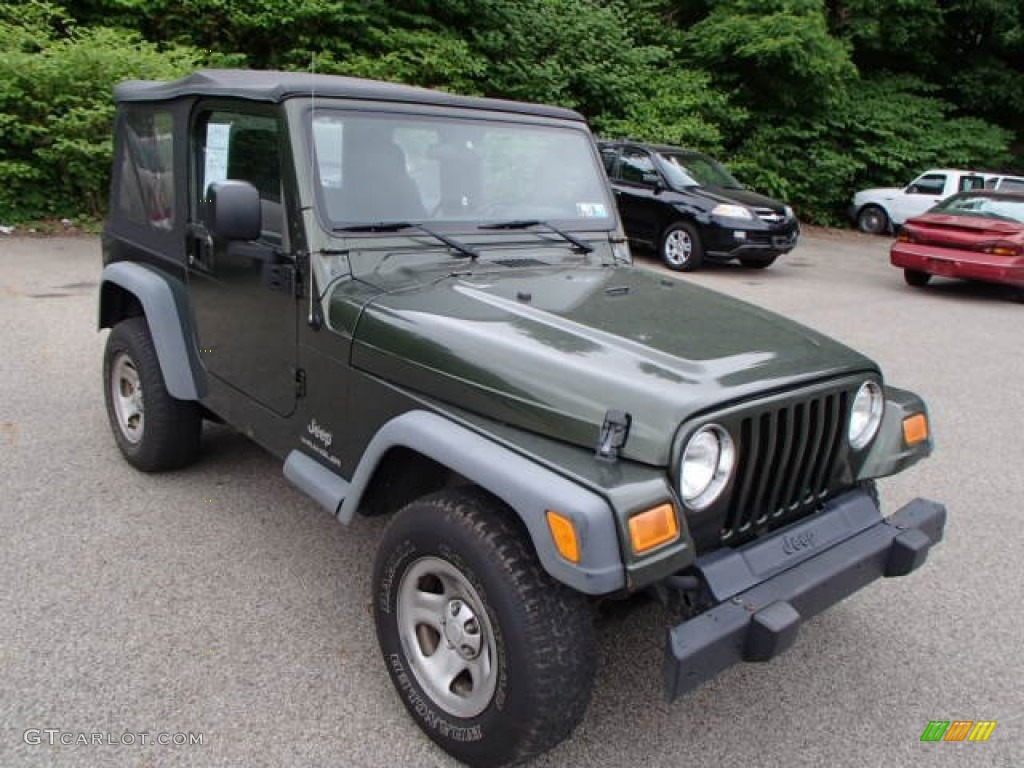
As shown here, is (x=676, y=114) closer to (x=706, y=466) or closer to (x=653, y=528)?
(x=706, y=466)

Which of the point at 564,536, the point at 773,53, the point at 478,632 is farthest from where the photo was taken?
the point at 773,53

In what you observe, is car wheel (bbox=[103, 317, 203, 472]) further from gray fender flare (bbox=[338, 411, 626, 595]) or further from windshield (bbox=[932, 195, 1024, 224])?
windshield (bbox=[932, 195, 1024, 224])

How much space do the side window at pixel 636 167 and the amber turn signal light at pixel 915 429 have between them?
9628 mm

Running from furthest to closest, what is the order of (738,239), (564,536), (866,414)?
(738,239) < (866,414) < (564,536)

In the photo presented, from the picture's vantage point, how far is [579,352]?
7.88ft

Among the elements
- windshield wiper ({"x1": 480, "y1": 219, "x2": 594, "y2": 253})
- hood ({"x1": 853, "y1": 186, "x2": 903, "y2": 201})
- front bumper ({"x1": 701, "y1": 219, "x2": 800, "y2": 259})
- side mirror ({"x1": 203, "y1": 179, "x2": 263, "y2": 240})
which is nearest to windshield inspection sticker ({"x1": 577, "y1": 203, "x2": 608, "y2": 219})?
windshield wiper ({"x1": 480, "y1": 219, "x2": 594, "y2": 253})

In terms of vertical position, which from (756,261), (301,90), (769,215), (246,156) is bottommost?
(756,261)

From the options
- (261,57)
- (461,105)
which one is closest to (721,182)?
(261,57)

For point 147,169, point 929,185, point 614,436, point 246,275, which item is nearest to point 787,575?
point 614,436

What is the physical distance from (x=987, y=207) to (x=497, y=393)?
11191mm

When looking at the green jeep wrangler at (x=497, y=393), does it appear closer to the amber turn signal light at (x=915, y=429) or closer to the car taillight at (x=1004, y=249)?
the amber turn signal light at (x=915, y=429)

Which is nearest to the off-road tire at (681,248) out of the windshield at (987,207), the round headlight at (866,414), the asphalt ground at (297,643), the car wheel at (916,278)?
the car wheel at (916,278)

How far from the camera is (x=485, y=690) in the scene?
2.28 meters

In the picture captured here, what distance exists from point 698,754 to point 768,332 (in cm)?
138
